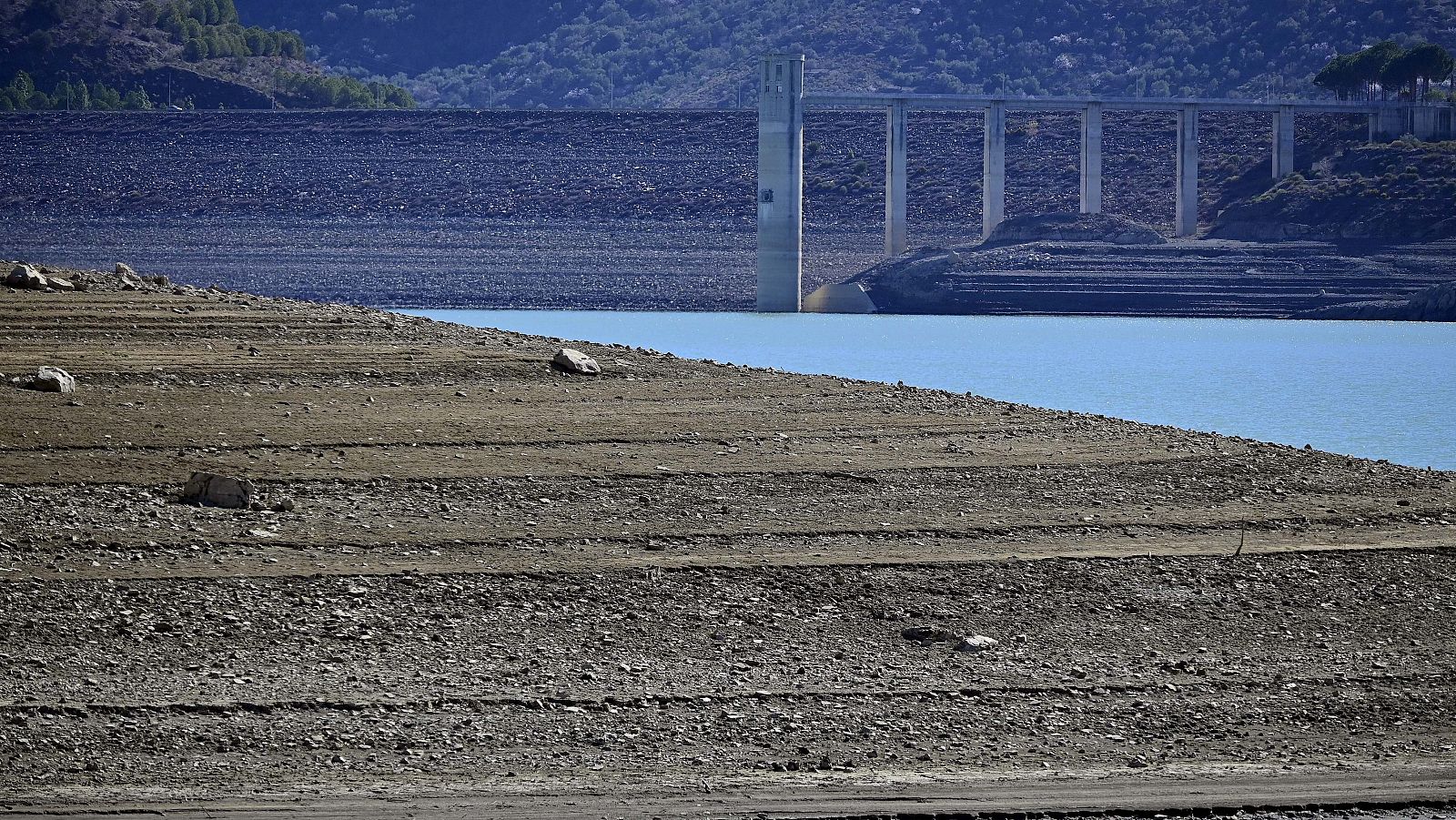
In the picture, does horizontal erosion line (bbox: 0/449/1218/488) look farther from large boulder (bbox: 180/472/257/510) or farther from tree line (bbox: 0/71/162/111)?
tree line (bbox: 0/71/162/111)

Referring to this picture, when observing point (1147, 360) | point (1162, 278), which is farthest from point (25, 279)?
point (1162, 278)

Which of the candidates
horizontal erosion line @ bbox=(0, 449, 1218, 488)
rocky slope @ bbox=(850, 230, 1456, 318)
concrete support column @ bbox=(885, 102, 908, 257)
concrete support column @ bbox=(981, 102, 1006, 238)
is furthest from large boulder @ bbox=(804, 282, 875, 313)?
horizontal erosion line @ bbox=(0, 449, 1218, 488)

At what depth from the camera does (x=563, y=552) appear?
11391 mm

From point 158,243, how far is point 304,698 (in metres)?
67.9

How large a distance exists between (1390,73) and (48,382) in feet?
224

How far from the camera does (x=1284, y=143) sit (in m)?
73.4

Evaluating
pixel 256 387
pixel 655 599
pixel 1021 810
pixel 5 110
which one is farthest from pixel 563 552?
pixel 5 110

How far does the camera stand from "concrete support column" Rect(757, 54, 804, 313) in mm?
67625

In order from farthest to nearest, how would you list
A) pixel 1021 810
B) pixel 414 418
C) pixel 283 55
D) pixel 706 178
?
pixel 283 55, pixel 706 178, pixel 414 418, pixel 1021 810

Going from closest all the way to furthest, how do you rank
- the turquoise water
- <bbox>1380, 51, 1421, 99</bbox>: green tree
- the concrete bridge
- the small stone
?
the small stone, the turquoise water, the concrete bridge, <bbox>1380, 51, 1421, 99</bbox>: green tree

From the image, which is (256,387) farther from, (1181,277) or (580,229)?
(580,229)

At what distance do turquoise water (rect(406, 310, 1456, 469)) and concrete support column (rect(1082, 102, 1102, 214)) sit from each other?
40.4 ft

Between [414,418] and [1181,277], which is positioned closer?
[414,418]

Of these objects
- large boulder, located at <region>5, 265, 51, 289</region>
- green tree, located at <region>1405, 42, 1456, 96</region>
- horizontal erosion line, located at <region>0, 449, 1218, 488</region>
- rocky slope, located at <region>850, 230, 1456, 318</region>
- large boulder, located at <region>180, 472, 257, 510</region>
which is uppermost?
green tree, located at <region>1405, 42, 1456, 96</region>
